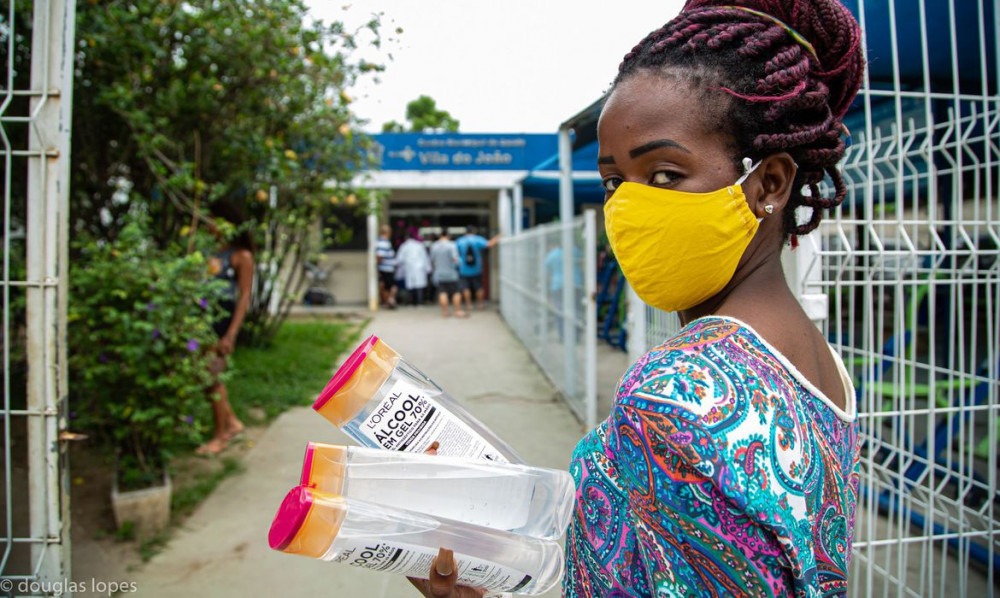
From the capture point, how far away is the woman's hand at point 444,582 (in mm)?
993

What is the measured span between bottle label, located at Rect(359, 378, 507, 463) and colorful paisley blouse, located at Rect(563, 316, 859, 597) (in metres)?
0.24

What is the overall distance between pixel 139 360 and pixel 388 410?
3.04 m

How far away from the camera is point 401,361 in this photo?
1.11 m

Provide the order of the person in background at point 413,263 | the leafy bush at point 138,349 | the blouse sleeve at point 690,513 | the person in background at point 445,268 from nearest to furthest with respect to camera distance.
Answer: the blouse sleeve at point 690,513 → the leafy bush at point 138,349 → the person in background at point 445,268 → the person in background at point 413,263

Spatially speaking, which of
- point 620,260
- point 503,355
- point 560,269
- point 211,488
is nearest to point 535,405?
point 560,269

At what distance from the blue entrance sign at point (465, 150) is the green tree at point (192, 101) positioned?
7.24 metres

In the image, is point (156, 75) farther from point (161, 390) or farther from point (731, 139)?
point (731, 139)

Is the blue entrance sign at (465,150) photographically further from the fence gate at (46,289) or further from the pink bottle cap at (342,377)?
the pink bottle cap at (342,377)

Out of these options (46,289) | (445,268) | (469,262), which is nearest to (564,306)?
(46,289)

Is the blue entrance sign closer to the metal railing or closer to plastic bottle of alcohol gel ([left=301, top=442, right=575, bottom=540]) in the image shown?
the metal railing

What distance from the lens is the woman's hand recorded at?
0.99 meters

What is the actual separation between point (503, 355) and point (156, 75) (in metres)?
5.33

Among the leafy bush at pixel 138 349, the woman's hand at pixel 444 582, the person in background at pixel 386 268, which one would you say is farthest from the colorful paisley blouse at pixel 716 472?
the person in background at pixel 386 268

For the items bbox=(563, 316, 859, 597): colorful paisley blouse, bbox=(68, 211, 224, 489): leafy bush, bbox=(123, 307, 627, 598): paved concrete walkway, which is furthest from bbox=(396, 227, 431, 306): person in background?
bbox=(563, 316, 859, 597): colorful paisley blouse
